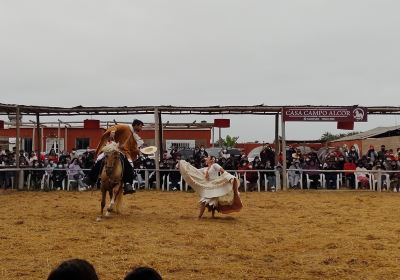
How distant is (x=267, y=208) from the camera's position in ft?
56.2

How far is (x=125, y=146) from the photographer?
→ 15117 mm

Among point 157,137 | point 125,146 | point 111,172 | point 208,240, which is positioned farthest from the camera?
point 157,137

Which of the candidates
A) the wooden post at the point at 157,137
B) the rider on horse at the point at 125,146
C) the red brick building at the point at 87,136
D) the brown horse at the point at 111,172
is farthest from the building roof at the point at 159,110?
the red brick building at the point at 87,136

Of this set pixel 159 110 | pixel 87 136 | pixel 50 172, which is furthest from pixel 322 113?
pixel 87 136

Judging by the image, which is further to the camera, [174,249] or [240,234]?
[240,234]

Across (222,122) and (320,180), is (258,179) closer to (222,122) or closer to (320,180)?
(320,180)

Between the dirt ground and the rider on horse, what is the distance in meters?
0.94

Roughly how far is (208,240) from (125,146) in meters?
4.90

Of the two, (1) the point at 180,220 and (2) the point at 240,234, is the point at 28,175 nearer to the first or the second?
(1) the point at 180,220

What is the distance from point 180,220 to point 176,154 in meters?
11.7

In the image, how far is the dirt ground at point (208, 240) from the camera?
27.8ft

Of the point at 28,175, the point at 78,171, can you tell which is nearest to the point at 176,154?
the point at 78,171

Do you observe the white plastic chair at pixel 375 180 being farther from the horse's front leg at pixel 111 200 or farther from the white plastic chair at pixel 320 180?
the horse's front leg at pixel 111 200

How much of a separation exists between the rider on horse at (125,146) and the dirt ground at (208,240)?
0.94 metres
